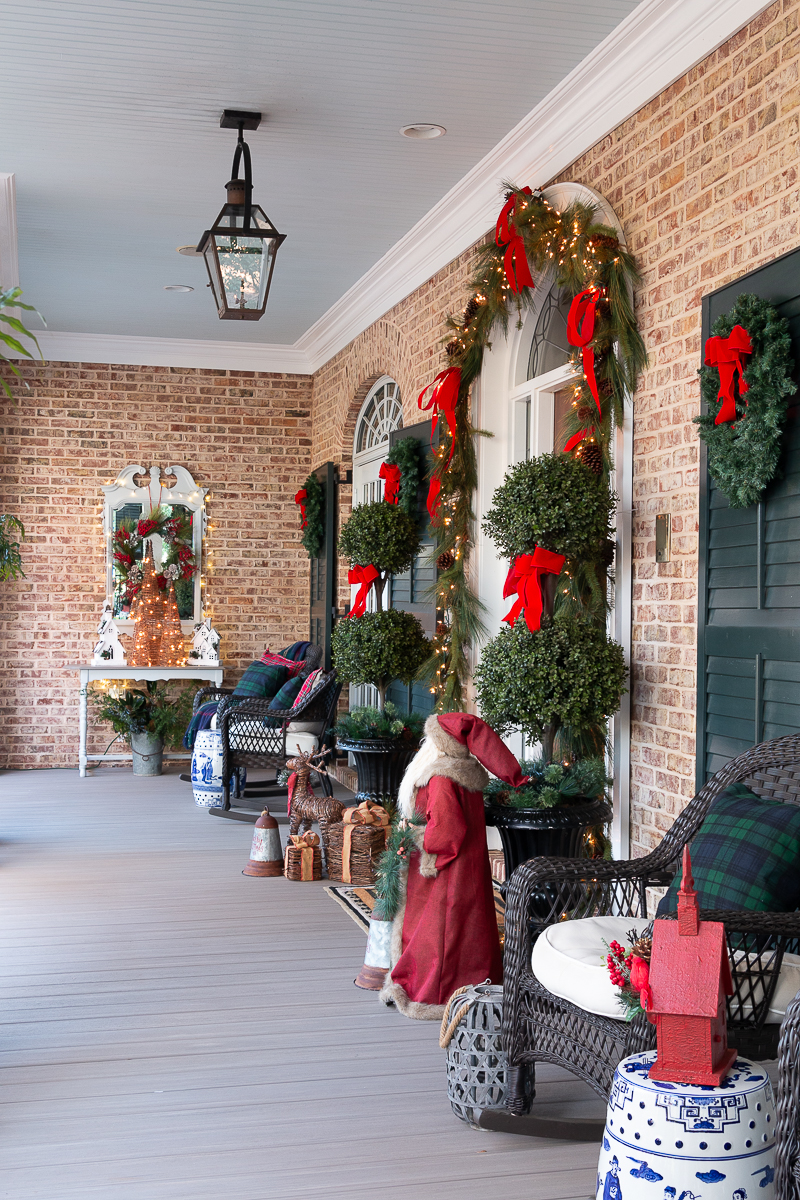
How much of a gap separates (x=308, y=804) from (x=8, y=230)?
327 cm

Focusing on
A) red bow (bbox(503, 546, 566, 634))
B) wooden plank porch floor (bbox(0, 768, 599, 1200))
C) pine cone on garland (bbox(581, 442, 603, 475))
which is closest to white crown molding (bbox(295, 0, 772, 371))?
pine cone on garland (bbox(581, 442, 603, 475))

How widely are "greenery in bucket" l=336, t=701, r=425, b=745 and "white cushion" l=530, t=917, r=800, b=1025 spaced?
10.3 feet

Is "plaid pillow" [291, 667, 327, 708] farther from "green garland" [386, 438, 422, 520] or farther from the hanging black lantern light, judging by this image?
the hanging black lantern light

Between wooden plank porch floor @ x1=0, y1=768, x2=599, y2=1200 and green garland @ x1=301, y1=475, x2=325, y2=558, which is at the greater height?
green garland @ x1=301, y1=475, x2=325, y2=558

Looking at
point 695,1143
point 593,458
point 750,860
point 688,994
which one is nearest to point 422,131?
point 593,458

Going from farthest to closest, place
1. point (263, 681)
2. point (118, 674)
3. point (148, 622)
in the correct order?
point (148, 622)
point (118, 674)
point (263, 681)

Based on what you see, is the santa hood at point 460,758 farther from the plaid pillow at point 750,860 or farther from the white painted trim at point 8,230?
the white painted trim at point 8,230

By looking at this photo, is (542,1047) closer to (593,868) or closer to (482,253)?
(593,868)

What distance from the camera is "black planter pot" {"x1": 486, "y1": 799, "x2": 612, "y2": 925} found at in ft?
12.4

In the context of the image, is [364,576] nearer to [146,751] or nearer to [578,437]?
[578,437]

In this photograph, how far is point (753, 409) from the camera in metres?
3.13

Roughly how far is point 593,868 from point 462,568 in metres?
3.00

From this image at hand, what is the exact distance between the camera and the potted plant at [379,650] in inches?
228

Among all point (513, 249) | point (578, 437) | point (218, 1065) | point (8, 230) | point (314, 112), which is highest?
point (314, 112)
